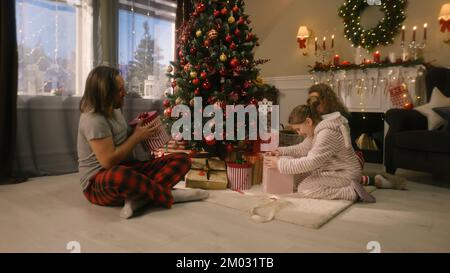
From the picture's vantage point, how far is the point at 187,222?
1.71 meters

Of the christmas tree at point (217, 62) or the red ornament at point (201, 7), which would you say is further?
the red ornament at point (201, 7)

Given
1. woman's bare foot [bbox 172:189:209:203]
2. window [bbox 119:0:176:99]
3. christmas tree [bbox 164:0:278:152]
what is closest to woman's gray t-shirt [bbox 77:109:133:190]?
woman's bare foot [bbox 172:189:209:203]

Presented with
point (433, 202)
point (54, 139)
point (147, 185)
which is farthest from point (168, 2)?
point (433, 202)

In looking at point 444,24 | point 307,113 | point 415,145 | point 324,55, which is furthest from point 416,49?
point 307,113

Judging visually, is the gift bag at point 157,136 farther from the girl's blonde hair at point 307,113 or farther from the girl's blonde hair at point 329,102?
the girl's blonde hair at point 329,102

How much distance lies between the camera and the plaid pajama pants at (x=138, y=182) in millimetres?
1728

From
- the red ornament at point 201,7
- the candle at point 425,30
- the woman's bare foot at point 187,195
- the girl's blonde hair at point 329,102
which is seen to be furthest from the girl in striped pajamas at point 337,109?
the candle at point 425,30

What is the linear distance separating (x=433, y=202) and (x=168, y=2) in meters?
3.14

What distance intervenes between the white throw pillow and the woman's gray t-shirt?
238 centimetres

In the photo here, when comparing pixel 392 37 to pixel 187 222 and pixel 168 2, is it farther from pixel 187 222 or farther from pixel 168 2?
pixel 187 222

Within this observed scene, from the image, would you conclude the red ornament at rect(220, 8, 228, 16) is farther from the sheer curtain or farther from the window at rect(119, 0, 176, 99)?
the sheer curtain

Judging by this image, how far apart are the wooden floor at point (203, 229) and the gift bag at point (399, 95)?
1871mm

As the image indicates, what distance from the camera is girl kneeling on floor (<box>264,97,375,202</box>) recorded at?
2078 mm

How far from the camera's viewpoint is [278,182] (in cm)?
227
